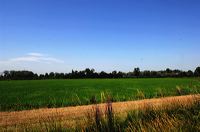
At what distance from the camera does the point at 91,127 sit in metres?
7.03

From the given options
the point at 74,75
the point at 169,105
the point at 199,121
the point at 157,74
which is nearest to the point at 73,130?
the point at 199,121

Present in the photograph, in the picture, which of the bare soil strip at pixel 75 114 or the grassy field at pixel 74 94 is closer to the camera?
the bare soil strip at pixel 75 114

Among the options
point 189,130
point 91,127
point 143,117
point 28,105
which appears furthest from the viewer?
point 28,105

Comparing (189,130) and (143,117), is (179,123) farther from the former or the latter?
(143,117)

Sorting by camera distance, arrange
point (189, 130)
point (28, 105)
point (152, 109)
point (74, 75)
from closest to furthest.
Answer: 1. point (189, 130)
2. point (152, 109)
3. point (28, 105)
4. point (74, 75)

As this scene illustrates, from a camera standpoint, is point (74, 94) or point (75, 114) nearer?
point (75, 114)

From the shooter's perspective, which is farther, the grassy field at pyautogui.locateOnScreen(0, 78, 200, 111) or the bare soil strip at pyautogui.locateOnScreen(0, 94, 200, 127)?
the grassy field at pyautogui.locateOnScreen(0, 78, 200, 111)

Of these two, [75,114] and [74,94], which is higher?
[74,94]

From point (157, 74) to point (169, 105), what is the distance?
477ft

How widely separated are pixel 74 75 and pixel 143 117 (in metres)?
136

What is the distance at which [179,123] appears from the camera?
6.58 meters

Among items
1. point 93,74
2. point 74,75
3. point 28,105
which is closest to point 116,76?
point 93,74

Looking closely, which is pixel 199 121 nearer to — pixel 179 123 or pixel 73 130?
pixel 179 123

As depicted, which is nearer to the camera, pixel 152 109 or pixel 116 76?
pixel 152 109
